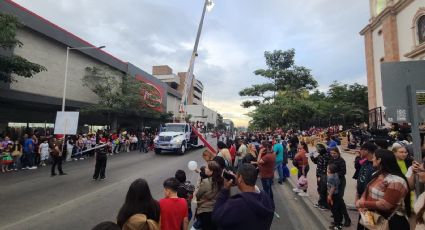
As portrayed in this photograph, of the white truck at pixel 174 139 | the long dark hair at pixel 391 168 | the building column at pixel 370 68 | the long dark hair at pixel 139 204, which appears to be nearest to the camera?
the long dark hair at pixel 139 204

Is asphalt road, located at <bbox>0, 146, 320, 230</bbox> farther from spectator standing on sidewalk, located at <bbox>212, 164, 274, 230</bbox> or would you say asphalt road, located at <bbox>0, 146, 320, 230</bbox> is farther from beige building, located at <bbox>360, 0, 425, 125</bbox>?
Answer: beige building, located at <bbox>360, 0, 425, 125</bbox>

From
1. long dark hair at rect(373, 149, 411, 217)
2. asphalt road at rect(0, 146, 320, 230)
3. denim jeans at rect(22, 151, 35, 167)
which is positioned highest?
long dark hair at rect(373, 149, 411, 217)

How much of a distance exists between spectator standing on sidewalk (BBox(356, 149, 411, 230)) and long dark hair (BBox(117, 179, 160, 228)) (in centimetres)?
259

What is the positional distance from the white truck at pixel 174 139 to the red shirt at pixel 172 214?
18139 millimetres

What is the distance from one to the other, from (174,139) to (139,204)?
1871 cm

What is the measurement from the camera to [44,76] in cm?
2139

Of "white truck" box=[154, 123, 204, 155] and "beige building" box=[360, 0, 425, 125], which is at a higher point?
"beige building" box=[360, 0, 425, 125]

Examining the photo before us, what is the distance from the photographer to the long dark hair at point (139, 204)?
309 centimetres

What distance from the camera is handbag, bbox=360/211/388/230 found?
3471 mm

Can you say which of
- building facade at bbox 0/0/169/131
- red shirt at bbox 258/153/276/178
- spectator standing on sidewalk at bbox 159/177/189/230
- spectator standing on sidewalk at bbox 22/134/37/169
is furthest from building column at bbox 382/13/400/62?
spectator standing on sidewalk at bbox 159/177/189/230

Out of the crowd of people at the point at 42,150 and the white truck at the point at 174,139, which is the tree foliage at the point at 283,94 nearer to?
the white truck at the point at 174,139

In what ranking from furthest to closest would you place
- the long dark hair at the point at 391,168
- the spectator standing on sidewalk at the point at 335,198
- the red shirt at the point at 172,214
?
1. the spectator standing on sidewalk at the point at 335,198
2. the long dark hair at the point at 391,168
3. the red shirt at the point at 172,214

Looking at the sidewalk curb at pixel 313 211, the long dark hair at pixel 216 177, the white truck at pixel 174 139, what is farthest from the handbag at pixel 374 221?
the white truck at pixel 174 139

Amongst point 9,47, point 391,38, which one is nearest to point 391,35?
point 391,38
